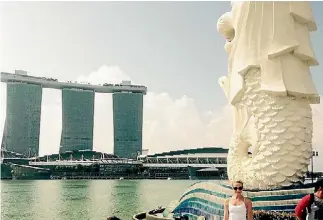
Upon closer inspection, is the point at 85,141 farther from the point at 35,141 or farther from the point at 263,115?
the point at 263,115

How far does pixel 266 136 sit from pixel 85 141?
91.3m

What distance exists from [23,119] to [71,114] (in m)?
10.8

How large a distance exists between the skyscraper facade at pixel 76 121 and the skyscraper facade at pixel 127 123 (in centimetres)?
648

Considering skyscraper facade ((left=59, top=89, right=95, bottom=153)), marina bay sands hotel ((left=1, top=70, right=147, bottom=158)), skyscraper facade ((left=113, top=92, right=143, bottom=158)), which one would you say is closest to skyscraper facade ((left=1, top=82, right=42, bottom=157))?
marina bay sands hotel ((left=1, top=70, right=147, bottom=158))

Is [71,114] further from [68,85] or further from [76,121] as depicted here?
[68,85]

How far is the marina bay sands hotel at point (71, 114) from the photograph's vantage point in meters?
92.5

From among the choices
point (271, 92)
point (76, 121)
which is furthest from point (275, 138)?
point (76, 121)

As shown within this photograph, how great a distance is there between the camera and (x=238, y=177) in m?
12.5

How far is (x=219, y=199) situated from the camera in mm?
12406

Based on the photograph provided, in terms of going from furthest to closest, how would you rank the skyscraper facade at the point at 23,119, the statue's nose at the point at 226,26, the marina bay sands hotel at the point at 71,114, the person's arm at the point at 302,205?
1. the marina bay sands hotel at the point at 71,114
2. the skyscraper facade at the point at 23,119
3. the statue's nose at the point at 226,26
4. the person's arm at the point at 302,205

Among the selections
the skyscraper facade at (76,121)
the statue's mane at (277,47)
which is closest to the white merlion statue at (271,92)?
the statue's mane at (277,47)

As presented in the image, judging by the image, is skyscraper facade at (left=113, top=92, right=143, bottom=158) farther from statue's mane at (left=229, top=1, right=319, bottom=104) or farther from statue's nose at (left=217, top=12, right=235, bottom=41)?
statue's mane at (left=229, top=1, right=319, bottom=104)

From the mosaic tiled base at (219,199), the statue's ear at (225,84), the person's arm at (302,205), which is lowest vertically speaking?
the mosaic tiled base at (219,199)

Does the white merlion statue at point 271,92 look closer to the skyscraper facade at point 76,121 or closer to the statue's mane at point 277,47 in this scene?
the statue's mane at point 277,47
